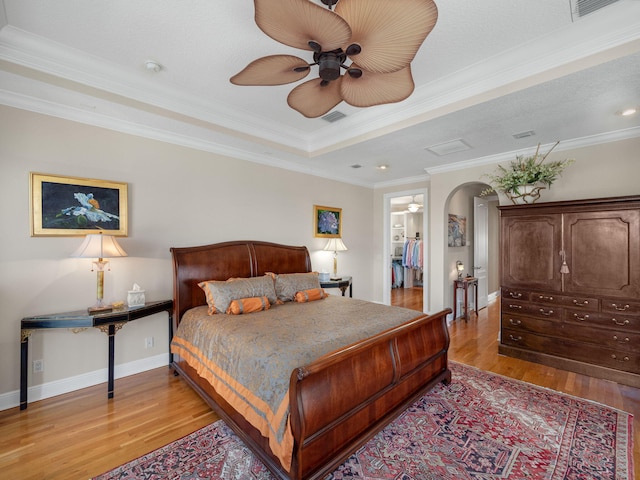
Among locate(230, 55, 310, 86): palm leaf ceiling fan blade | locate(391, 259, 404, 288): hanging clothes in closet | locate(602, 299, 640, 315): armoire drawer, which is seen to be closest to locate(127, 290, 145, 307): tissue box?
locate(230, 55, 310, 86): palm leaf ceiling fan blade

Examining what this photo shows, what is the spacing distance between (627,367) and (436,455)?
100 inches

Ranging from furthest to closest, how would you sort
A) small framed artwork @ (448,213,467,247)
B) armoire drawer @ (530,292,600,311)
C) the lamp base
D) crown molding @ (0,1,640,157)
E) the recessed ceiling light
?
1. small framed artwork @ (448,213,467,247)
2. armoire drawer @ (530,292,600,311)
3. the lamp base
4. the recessed ceiling light
5. crown molding @ (0,1,640,157)

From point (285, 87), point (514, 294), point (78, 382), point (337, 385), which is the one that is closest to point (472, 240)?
point (514, 294)

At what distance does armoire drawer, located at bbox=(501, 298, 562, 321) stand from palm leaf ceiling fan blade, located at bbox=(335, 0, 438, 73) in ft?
11.1

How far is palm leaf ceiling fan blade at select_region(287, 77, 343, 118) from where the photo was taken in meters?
2.02

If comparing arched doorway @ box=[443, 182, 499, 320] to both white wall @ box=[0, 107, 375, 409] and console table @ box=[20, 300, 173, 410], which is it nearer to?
white wall @ box=[0, 107, 375, 409]

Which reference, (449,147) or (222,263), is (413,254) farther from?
(222,263)

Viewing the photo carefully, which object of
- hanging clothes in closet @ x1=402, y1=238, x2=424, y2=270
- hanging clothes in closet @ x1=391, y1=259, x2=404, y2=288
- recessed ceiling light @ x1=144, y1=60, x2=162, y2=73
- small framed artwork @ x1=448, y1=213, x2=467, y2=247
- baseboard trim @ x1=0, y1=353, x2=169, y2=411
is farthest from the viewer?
hanging clothes in closet @ x1=391, y1=259, x2=404, y2=288

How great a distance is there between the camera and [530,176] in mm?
3564

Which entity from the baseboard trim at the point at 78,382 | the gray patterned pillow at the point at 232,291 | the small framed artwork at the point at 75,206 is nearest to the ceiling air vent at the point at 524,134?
the gray patterned pillow at the point at 232,291

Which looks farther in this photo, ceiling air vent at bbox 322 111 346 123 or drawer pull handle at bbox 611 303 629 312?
ceiling air vent at bbox 322 111 346 123

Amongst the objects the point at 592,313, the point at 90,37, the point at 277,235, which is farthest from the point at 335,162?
the point at 592,313

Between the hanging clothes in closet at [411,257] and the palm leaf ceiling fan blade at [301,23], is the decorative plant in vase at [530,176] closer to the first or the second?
the palm leaf ceiling fan blade at [301,23]

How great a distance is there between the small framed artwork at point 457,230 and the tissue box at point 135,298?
187 inches
